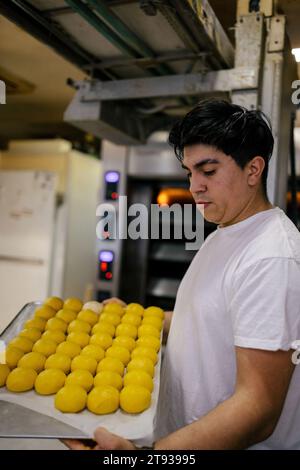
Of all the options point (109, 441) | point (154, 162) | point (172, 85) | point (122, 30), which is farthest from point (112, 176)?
point (109, 441)

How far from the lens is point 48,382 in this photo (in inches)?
40.4

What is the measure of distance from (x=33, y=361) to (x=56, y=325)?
25cm

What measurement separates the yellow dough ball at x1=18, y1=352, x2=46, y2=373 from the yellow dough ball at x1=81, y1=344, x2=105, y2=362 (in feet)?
0.39

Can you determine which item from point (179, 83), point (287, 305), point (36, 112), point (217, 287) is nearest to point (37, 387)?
point (217, 287)

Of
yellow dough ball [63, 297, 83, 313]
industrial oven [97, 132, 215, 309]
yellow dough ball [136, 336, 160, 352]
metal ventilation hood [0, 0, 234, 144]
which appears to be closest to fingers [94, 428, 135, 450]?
yellow dough ball [136, 336, 160, 352]

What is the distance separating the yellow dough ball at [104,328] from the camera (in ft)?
4.48

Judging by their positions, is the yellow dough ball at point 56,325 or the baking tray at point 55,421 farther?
the yellow dough ball at point 56,325

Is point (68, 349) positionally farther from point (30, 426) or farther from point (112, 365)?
point (30, 426)

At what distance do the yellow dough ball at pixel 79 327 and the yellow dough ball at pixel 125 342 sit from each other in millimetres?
118

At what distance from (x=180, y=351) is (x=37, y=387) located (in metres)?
0.42

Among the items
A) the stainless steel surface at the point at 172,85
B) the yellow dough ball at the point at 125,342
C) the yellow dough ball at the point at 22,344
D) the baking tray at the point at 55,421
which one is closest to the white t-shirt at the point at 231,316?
the yellow dough ball at the point at 125,342

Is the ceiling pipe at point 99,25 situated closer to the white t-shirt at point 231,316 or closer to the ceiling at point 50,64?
the ceiling at point 50,64

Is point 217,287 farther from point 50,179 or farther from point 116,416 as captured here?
point 50,179
